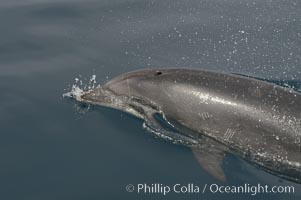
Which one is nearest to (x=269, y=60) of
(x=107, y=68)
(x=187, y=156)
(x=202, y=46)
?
(x=202, y=46)

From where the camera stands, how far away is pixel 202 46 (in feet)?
49.5

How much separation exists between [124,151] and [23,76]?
153 inches

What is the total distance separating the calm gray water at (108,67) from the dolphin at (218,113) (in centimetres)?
24

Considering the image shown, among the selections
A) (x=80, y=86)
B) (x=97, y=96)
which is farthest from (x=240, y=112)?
(x=80, y=86)

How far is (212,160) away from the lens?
1037 cm

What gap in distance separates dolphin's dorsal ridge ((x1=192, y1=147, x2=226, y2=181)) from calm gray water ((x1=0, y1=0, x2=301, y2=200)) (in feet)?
0.34

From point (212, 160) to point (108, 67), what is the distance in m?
4.42

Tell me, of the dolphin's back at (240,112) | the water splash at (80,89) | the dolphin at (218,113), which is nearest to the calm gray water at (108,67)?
the water splash at (80,89)

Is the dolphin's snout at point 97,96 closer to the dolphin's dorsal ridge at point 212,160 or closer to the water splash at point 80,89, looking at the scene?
the water splash at point 80,89

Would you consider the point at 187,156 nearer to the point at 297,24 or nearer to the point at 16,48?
the point at 16,48

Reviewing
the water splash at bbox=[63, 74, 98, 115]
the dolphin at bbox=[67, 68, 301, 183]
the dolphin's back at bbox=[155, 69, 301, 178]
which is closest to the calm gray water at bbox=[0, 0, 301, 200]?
the water splash at bbox=[63, 74, 98, 115]

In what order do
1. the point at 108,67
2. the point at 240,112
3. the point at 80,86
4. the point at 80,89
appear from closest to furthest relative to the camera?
the point at 240,112 < the point at 80,89 < the point at 80,86 < the point at 108,67

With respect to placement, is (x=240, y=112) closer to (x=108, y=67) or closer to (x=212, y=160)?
(x=212, y=160)

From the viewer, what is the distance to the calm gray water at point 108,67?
10.0 metres
